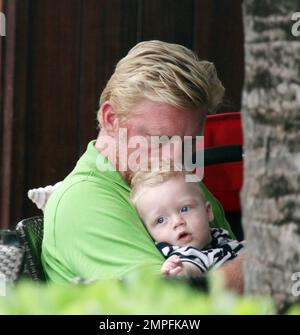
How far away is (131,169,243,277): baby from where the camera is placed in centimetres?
293

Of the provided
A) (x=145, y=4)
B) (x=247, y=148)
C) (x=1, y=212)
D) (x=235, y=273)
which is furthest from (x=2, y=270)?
(x=145, y=4)

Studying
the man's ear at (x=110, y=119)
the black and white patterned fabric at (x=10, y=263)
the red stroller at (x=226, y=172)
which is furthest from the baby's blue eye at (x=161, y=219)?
the red stroller at (x=226, y=172)

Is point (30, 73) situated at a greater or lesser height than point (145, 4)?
lesser

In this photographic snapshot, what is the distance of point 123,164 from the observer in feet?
9.91

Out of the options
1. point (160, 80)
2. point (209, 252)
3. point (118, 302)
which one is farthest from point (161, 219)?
point (118, 302)

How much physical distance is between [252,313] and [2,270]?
1386mm

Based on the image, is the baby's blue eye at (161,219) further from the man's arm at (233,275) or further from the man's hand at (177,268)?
the man's arm at (233,275)

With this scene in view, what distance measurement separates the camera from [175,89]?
301 centimetres

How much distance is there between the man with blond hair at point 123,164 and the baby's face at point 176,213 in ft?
0.18

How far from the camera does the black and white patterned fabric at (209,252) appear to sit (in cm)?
288

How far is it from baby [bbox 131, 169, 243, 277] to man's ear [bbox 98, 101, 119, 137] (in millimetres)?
185

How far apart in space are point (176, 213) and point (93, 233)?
35 centimetres

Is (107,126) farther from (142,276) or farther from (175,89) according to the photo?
(142,276)

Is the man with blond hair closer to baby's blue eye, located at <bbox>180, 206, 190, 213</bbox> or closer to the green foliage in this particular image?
baby's blue eye, located at <bbox>180, 206, 190, 213</bbox>
